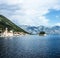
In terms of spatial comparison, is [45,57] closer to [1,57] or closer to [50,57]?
[50,57]

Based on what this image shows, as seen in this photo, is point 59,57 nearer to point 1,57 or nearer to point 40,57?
point 40,57

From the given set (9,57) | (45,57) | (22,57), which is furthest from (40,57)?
(9,57)

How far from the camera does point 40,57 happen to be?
110 meters

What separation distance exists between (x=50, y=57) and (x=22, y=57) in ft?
48.7

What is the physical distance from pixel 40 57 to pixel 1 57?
67.4 feet

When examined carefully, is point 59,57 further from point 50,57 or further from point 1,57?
point 1,57

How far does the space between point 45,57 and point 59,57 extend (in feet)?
25.4

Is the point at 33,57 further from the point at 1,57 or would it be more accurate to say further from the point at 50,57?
the point at 1,57

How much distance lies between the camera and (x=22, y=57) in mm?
111000

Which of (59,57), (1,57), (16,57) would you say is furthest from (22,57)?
(59,57)

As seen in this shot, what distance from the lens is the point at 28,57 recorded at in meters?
110

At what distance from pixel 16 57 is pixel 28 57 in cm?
627

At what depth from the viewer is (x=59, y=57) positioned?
112688 mm

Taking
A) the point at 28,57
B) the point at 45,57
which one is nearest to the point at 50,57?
the point at 45,57
